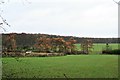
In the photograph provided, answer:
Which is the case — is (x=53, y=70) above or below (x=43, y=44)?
below

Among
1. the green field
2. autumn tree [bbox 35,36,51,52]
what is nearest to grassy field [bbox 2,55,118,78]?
the green field

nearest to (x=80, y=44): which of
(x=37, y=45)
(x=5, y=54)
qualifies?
(x=37, y=45)

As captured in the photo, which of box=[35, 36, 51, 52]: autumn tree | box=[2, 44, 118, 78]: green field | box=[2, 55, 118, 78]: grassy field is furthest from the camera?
box=[35, 36, 51, 52]: autumn tree

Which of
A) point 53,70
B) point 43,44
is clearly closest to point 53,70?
point 53,70

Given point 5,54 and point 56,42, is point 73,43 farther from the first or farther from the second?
point 5,54

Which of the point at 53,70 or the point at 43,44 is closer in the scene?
the point at 53,70

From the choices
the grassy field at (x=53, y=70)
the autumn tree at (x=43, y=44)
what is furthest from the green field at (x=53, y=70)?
the autumn tree at (x=43, y=44)

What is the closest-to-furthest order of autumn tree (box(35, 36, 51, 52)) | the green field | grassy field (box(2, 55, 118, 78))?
the green field
grassy field (box(2, 55, 118, 78))
autumn tree (box(35, 36, 51, 52))

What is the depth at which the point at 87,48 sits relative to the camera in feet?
140

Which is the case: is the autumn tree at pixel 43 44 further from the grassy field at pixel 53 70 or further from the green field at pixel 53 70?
the grassy field at pixel 53 70

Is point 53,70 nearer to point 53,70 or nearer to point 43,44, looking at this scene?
point 53,70

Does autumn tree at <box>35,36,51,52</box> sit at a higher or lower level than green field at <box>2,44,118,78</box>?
higher

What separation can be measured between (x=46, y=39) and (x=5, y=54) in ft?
106

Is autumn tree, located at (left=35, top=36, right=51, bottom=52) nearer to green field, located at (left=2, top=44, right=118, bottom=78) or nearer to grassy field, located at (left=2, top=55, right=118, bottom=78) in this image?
green field, located at (left=2, top=44, right=118, bottom=78)
